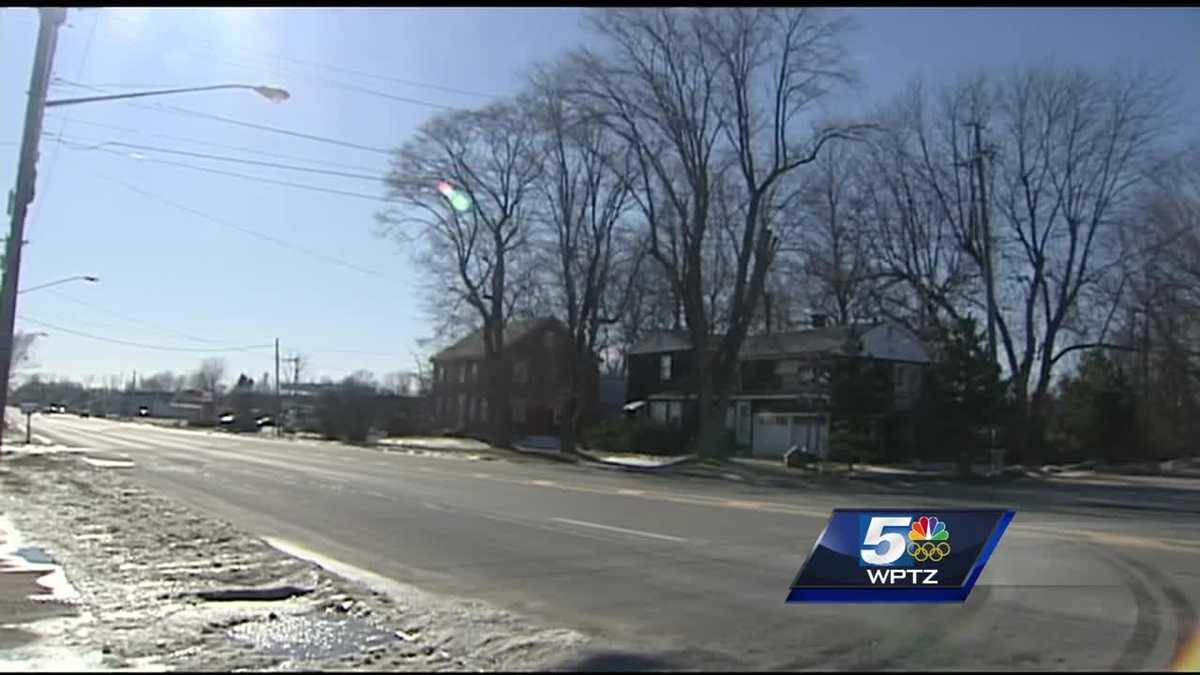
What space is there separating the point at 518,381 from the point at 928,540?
72.0 m

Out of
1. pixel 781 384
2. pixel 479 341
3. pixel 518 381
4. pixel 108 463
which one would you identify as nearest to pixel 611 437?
pixel 781 384

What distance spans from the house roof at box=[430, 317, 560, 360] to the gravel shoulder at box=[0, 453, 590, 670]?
55841 millimetres

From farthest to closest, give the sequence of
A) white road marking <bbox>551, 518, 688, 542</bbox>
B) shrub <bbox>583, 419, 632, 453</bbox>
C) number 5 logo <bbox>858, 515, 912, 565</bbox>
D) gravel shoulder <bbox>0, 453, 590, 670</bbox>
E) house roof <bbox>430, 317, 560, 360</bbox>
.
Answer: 1. house roof <bbox>430, 317, 560, 360</bbox>
2. shrub <bbox>583, 419, 632, 453</bbox>
3. white road marking <bbox>551, 518, 688, 542</bbox>
4. number 5 logo <bbox>858, 515, 912, 565</bbox>
5. gravel shoulder <bbox>0, 453, 590, 670</bbox>

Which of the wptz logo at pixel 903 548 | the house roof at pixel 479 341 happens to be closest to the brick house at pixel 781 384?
the house roof at pixel 479 341

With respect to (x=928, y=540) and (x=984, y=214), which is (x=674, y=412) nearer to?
(x=984, y=214)

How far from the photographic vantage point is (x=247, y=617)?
9.48 m

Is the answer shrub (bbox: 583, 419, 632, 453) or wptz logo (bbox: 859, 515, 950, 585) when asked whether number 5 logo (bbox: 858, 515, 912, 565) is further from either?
shrub (bbox: 583, 419, 632, 453)

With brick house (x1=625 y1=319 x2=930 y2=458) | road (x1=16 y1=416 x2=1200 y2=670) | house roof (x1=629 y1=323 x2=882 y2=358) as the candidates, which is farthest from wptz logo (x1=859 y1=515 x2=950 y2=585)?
house roof (x1=629 y1=323 x2=882 y2=358)

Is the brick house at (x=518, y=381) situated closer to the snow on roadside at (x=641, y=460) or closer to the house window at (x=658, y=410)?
the house window at (x=658, y=410)

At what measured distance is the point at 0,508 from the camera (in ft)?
62.0

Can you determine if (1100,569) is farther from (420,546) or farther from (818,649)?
(420,546)

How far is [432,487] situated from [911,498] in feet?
36.3

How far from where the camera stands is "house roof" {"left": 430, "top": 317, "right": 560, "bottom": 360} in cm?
7594

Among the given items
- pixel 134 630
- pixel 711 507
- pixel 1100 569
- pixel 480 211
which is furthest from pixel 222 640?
pixel 480 211
